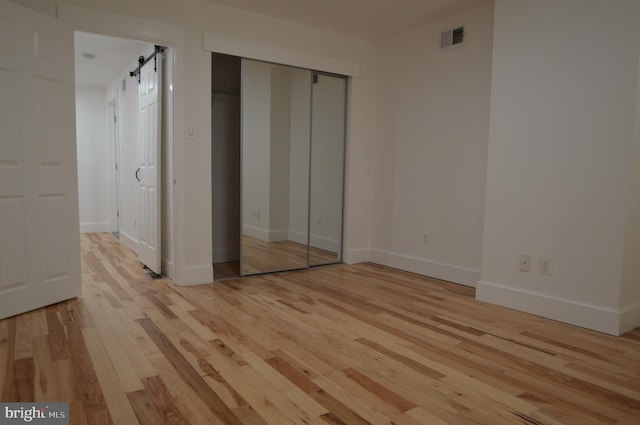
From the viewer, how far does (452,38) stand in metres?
4.06

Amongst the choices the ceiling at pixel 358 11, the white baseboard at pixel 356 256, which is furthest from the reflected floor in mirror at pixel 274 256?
the ceiling at pixel 358 11

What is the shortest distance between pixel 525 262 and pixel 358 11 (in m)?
2.66

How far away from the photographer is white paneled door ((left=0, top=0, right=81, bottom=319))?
111 inches

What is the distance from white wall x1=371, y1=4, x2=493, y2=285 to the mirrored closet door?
55 cm

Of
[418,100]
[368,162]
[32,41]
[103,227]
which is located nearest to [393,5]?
[418,100]

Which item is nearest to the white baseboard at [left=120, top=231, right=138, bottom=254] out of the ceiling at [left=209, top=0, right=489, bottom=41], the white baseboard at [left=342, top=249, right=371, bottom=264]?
the white baseboard at [left=342, top=249, right=371, bottom=264]

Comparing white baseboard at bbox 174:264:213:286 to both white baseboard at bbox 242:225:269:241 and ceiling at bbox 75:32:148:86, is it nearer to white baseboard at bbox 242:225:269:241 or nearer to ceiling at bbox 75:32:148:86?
white baseboard at bbox 242:225:269:241

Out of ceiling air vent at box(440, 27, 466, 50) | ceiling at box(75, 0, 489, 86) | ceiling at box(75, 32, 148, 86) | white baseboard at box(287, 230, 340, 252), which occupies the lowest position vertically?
white baseboard at box(287, 230, 340, 252)

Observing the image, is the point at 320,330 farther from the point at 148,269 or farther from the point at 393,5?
the point at 393,5

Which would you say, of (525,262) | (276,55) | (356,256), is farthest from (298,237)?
(525,262)

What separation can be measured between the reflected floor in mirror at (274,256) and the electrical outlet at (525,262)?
7.16 feet

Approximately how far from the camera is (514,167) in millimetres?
3350

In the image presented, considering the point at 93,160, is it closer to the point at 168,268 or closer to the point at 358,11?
the point at 168,268

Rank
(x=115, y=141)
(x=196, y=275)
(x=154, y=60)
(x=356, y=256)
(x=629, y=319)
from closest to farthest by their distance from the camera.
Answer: (x=629, y=319) < (x=196, y=275) < (x=154, y=60) < (x=356, y=256) < (x=115, y=141)
